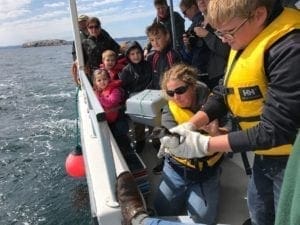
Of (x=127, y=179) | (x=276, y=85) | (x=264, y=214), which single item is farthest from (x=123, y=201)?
(x=276, y=85)

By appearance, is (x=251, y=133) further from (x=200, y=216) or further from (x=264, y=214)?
(x=200, y=216)

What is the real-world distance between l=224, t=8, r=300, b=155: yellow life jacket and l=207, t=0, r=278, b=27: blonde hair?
0.34ft

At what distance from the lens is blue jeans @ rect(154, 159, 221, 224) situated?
2869 mm

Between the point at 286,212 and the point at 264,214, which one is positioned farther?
the point at 264,214

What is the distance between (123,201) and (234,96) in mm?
878

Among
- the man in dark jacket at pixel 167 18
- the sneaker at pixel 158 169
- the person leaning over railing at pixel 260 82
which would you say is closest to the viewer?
the person leaning over railing at pixel 260 82

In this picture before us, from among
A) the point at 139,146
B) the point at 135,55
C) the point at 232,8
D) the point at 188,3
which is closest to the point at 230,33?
the point at 232,8

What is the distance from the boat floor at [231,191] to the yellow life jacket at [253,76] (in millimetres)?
1246

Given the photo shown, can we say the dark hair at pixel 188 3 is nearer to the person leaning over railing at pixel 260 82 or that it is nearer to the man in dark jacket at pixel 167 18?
the man in dark jacket at pixel 167 18

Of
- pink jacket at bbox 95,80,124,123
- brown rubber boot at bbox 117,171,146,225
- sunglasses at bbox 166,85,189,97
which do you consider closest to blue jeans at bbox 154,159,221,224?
sunglasses at bbox 166,85,189,97

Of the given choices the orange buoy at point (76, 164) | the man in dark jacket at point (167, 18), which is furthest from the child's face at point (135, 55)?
the orange buoy at point (76, 164)

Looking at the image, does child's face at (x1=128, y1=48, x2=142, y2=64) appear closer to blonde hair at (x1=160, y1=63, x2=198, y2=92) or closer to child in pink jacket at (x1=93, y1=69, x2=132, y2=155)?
child in pink jacket at (x1=93, y1=69, x2=132, y2=155)

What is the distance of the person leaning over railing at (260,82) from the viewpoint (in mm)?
1490

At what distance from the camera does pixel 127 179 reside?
94.3 inches
